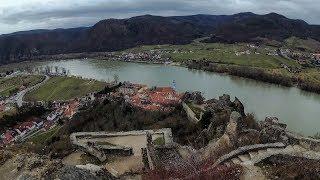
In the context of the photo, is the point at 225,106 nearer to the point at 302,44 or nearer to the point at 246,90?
the point at 246,90

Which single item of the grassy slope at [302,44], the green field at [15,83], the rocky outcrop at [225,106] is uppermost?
the rocky outcrop at [225,106]

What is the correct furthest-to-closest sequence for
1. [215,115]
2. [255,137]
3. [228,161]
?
[215,115] < [255,137] < [228,161]

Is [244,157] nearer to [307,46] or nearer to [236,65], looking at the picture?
[236,65]

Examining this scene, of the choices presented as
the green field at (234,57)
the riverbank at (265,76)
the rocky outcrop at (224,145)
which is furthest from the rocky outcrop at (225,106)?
the green field at (234,57)

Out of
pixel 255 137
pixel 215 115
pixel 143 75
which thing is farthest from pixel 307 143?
pixel 143 75

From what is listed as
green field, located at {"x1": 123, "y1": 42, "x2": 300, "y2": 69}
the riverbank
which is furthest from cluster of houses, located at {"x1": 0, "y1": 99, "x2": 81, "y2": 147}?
green field, located at {"x1": 123, "y1": 42, "x2": 300, "y2": 69}

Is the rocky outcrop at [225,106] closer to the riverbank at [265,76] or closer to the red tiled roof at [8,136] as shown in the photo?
the red tiled roof at [8,136]
